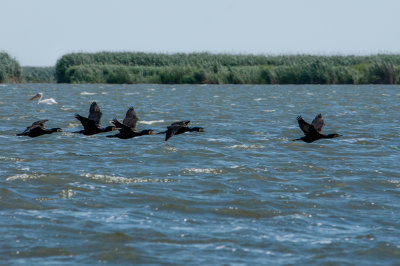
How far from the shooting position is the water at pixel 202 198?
919cm

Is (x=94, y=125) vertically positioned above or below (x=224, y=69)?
below

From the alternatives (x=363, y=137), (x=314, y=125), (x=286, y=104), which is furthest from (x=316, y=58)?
(x=314, y=125)

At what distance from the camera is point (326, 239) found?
9.73 m

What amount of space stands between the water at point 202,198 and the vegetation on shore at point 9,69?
121ft

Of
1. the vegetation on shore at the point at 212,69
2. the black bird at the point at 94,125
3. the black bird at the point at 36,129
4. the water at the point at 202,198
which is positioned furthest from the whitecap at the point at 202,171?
the vegetation on shore at the point at 212,69

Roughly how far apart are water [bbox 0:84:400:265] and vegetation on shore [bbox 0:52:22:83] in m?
36.7

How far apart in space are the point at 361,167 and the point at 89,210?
21.8ft

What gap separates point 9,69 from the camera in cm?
5819

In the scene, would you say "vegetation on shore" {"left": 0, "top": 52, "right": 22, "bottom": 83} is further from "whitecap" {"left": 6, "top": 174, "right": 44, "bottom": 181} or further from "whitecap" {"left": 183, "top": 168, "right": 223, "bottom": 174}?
"whitecap" {"left": 6, "top": 174, "right": 44, "bottom": 181}

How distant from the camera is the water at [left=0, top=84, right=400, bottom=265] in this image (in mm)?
9188

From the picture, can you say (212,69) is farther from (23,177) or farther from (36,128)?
(23,177)

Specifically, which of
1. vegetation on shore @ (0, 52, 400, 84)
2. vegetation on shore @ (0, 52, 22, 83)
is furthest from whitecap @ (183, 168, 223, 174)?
vegetation on shore @ (0, 52, 22, 83)

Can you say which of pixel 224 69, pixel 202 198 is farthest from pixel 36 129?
pixel 224 69

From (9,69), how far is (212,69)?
15.8m
